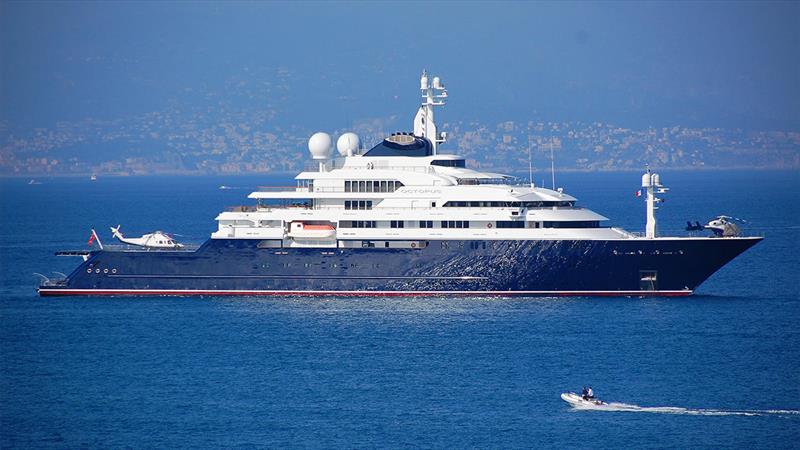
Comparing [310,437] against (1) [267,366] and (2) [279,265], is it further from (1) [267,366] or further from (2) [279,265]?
(2) [279,265]

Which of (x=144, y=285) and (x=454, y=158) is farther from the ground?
(x=454, y=158)

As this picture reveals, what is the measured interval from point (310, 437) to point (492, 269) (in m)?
20.3

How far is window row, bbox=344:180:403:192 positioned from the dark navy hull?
2.73m

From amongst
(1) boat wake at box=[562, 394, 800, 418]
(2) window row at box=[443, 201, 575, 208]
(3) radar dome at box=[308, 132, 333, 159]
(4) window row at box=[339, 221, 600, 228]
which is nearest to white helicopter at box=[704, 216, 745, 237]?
(4) window row at box=[339, 221, 600, 228]

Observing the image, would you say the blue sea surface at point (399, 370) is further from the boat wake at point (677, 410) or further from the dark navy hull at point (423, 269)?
the dark navy hull at point (423, 269)

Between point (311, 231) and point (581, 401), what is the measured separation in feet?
65.6

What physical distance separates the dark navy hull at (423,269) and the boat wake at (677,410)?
53.4ft

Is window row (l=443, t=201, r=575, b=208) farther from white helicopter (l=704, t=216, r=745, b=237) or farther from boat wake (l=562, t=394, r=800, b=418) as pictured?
boat wake (l=562, t=394, r=800, b=418)

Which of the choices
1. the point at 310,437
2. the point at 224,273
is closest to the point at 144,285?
the point at 224,273

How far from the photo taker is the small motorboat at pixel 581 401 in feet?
131

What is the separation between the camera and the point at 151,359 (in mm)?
46875

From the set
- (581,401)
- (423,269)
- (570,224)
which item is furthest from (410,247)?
(581,401)

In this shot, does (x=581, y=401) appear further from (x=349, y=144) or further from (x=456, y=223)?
(x=349, y=144)

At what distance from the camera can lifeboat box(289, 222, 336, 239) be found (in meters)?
57.5
